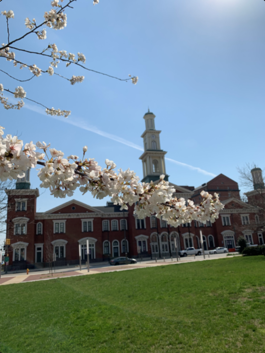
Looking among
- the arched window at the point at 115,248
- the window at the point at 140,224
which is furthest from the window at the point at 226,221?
the arched window at the point at 115,248

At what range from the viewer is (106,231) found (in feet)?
149

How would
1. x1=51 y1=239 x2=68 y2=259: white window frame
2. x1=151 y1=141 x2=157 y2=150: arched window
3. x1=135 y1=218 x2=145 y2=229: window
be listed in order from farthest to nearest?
x1=151 y1=141 x2=157 y2=150: arched window → x1=135 y1=218 x2=145 y2=229: window → x1=51 y1=239 x2=68 y2=259: white window frame

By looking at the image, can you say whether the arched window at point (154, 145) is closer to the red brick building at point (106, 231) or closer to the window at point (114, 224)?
the red brick building at point (106, 231)

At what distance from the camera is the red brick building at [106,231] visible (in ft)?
129

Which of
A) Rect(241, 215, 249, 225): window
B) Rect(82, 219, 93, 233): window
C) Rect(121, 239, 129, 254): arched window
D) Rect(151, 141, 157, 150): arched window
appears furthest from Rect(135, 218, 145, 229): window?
Rect(241, 215, 249, 225): window

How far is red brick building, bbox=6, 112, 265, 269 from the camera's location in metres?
39.4

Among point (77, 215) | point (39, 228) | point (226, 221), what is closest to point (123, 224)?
point (77, 215)

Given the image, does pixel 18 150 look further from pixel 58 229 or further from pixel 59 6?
pixel 58 229

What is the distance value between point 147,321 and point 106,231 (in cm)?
3878

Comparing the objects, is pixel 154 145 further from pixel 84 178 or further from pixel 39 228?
pixel 84 178

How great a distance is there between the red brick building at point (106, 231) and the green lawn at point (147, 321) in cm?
2795

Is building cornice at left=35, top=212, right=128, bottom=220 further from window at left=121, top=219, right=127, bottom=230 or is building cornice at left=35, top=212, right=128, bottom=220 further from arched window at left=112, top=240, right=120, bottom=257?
arched window at left=112, top=240, right=120, bottom=257

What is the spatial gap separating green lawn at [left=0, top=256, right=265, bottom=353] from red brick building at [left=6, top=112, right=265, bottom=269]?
27953mm

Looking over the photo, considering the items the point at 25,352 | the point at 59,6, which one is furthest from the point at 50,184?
the point at 25,352
